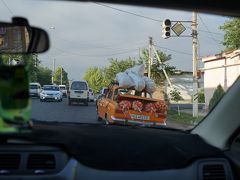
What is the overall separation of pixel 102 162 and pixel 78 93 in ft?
112

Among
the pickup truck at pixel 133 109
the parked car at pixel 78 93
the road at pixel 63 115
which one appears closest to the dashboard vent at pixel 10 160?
the road at pixel 63 115

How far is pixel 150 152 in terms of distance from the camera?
3.42m

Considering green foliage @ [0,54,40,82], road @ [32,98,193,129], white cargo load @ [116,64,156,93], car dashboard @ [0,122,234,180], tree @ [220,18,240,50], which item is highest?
tree @ [220,18,240,50]

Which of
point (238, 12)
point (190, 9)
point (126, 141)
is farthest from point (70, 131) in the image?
point (238, 12)

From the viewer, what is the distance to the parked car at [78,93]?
1438 inches

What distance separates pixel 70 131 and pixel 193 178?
110 cm

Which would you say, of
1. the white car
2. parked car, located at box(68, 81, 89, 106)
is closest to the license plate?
the white car

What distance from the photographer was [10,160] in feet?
10.0

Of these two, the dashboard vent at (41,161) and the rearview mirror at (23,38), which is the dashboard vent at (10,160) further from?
the rearview mirror at (23,38)

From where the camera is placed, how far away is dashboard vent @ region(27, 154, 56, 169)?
10.1 feet

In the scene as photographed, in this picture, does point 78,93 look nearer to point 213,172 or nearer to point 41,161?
point 213,172

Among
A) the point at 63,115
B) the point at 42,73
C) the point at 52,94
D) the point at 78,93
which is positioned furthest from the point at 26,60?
the point at 78,93

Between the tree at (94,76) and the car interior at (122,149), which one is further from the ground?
the tree at (94,76)

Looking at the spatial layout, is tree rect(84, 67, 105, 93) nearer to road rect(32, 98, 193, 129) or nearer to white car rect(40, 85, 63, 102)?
road rect(32, 98, 193, 129)
